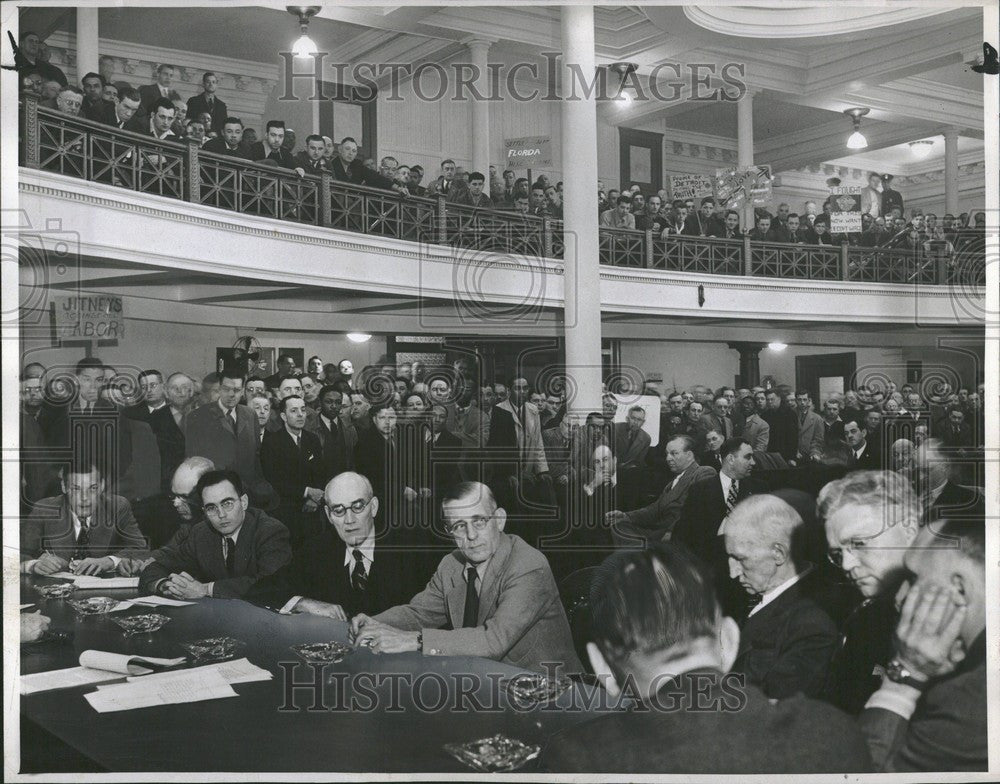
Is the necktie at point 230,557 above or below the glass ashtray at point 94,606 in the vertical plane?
above

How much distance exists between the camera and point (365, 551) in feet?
14.8

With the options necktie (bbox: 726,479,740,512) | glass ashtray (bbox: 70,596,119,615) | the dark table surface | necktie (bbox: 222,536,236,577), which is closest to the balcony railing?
necktie (bbox: 726,479,740,512)

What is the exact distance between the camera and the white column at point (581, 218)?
4590 mm

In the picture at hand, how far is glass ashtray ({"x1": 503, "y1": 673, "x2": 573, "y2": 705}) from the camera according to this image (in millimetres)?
3117

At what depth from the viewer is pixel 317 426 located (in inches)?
187

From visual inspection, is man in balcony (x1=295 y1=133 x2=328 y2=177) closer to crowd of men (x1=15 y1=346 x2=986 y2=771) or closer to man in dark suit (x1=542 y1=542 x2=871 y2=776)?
crowd of men (x1=15 y1=346 x2=986 y2=771)

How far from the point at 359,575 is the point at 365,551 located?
116 mm

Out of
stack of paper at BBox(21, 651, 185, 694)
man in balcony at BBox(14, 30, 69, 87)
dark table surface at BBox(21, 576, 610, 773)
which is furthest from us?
man in balcony at BBox(14, 30, 69, 87)

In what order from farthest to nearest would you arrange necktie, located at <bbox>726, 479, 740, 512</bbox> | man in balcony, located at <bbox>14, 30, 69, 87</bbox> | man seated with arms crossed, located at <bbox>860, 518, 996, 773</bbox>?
necktie, located at <bbox>726, 479, 740, 512</bbox> < man in balcony, located at <bbox>14, 30, 69, 87</bbox> < man seated with arms crossed, located at <bbox>860, 518, 996, 773</bbox>

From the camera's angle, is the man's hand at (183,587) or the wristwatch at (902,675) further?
the man's hand at (183,587)

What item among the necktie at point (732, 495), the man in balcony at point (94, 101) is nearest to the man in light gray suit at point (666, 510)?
the necktie at point (732, 495)

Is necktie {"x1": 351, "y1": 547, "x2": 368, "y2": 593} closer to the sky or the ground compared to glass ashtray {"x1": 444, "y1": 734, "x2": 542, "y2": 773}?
closer to the sky

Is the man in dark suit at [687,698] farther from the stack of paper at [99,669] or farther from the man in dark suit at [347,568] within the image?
the stack of paper at [99,669]

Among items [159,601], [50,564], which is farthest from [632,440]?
[50,564]
